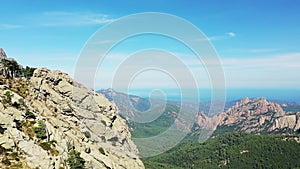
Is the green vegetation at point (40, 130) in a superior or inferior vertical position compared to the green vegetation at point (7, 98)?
inferior

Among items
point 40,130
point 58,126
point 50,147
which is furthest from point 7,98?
point 50,147

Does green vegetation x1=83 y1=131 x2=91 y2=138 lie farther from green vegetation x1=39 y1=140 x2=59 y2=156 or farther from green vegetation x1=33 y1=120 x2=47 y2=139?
green vegetation x1=39 y1=140 x2=59 y2=156

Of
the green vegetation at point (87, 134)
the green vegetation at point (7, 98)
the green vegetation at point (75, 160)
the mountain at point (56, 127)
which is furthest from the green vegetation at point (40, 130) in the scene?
the green vegetation at point (87, 134)

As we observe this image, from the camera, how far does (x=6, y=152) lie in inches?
1139

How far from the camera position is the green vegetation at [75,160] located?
Result: 114ft

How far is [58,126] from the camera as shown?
43.7 metres

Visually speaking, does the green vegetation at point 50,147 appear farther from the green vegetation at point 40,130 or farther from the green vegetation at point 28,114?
the green vegetation at point 28,114

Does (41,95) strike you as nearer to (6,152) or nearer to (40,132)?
(40,132)

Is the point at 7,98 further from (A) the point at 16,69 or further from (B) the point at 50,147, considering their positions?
(A) the point at 16,69

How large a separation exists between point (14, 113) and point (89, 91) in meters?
28.5

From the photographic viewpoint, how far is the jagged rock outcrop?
1236 inches

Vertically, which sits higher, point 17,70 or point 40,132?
point 17,70

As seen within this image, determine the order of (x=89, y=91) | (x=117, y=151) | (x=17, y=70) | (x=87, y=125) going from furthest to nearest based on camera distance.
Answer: (x=89, y=91)
(x=17, y=70)
(x=87, y=125)
(x=117, y=151)

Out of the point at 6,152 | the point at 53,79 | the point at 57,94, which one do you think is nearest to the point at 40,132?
the point at 6,152
